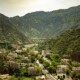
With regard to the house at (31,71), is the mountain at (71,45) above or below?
above

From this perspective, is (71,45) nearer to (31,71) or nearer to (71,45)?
(71,45)

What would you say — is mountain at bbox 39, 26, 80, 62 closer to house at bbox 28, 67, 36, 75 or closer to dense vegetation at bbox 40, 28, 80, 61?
dense vegetation at bbox 40, 28, 80, 61

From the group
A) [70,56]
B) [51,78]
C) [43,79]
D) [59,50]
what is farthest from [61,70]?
[59,50]

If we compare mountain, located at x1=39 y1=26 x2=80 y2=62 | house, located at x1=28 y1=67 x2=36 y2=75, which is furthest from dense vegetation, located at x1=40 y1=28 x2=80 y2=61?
house, located at x1=28 y1=67 x2=36 y2=75

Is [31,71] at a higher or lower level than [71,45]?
lower

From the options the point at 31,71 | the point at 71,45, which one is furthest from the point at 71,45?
the point at 31,71

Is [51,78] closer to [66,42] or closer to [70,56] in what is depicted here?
[70,56]

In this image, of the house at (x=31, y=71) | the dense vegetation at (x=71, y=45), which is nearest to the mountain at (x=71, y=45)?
the dense vegetation at (x=71, y=45)

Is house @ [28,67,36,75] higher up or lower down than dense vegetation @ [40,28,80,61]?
lower down

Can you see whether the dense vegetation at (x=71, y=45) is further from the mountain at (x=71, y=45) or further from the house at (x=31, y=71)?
the house at (x=31, y=71)

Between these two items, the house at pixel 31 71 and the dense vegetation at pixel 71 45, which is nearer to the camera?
the house at pixel 31 71

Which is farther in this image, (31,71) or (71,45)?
(71,45)
